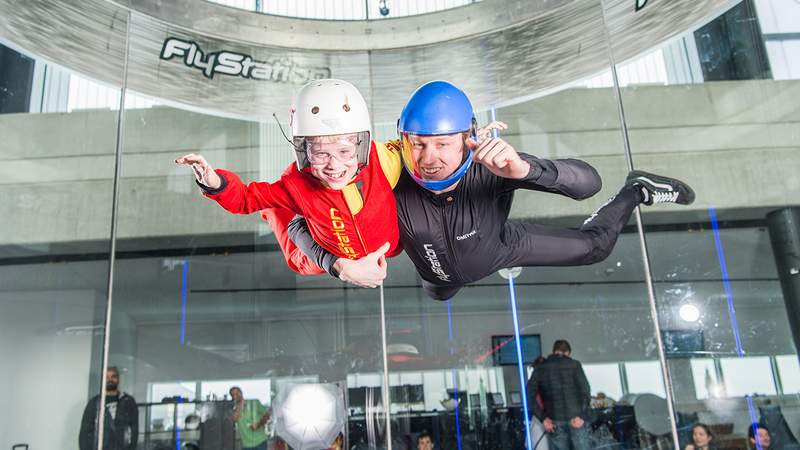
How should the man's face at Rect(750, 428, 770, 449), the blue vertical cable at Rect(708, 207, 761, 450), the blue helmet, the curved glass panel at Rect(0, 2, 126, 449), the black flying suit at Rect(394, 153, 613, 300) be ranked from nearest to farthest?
the blue helmet
the black flying suit at Rect(394, 153, 613, 300)
the curved glass panel at Rect(0, 2, 126, 449)
the man's face at Rect(750, 428, 770, 449)
the blue vertical cable at Rect(708, 207, 761, 450)

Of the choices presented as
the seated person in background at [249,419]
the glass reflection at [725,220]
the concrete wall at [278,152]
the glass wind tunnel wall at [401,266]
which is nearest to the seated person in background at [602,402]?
the glass wind tunnel wall at [401,266]

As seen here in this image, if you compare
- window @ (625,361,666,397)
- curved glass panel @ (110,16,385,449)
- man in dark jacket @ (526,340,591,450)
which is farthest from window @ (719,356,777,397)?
curved glass panel @ (110,16,385,449)

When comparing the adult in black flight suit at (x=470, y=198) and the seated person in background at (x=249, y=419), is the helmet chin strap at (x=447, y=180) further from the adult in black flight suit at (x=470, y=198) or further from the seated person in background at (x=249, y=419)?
the seated person in background at (x=249, y=419)

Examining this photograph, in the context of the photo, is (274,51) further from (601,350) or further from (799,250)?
(799,250)

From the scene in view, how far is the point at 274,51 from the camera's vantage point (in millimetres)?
5586

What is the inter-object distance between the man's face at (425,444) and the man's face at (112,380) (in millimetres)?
2570

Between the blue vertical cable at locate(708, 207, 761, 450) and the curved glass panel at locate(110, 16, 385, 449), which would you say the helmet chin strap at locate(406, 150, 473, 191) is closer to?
the curved glass panel at locate(110, 16, 385, 449)

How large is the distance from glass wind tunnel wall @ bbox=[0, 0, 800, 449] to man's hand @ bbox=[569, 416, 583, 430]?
128 millimetres

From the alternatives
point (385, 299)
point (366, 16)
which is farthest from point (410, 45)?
point (385, 299)

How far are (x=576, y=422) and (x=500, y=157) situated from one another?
3921 millimetres

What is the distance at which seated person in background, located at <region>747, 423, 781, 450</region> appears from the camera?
500 centimetres

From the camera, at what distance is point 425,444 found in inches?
201

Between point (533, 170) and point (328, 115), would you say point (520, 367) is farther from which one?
point (328, 115)

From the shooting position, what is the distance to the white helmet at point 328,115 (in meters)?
2.26
